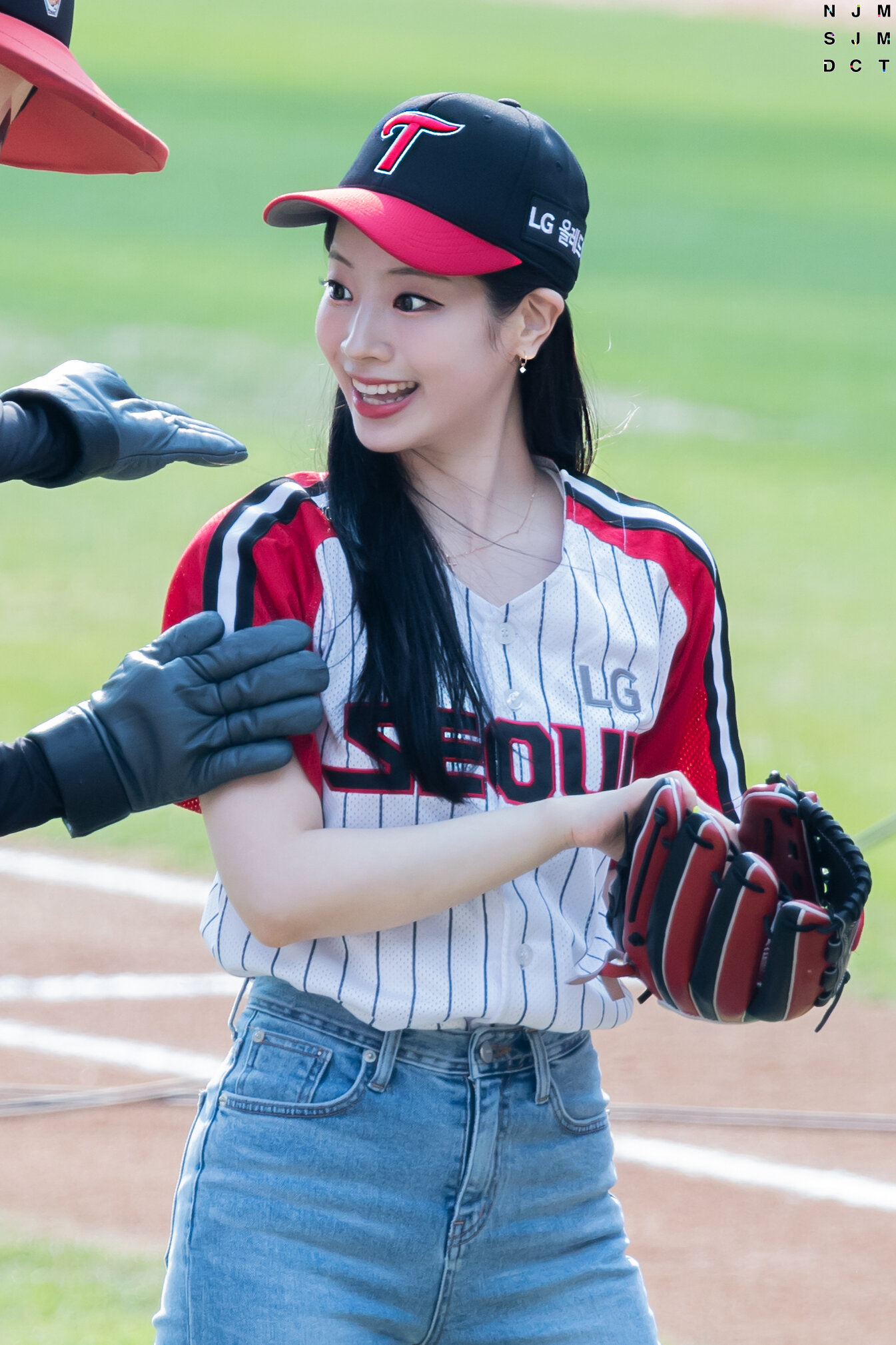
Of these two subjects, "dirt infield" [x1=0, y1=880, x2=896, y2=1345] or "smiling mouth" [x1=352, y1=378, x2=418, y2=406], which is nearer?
"smiling mouth" [x1=352, y1=378, x2=418, y2=406]

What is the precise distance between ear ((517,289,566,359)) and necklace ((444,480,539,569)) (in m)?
0.21

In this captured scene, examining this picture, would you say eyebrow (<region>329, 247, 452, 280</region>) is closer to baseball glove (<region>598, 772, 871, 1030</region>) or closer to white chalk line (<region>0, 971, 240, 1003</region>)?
baseball glove (<region>598, 772, 871, 1030</region>)

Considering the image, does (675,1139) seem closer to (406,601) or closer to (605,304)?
(406,601)

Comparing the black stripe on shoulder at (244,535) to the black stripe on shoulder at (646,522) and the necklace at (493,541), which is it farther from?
the black stripe on shoulder at (646,522)

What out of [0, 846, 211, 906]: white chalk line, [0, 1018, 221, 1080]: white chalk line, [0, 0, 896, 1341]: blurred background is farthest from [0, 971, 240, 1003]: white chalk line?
[0, 0, 896, 1341]: blurred background

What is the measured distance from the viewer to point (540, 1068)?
2.11 metres

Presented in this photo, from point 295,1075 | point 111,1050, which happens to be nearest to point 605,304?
point 111,1050

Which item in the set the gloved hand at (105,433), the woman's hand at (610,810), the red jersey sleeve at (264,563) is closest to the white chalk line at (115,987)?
the gloved hand at (105,433)

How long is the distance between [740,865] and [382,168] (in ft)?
3.31

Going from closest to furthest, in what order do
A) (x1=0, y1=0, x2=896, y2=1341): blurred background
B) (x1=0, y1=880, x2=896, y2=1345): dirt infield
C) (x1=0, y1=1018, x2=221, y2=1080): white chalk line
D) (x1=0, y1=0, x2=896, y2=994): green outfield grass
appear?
1. (x1=0, y1=880, x2=896, y2=1345): dirt infield
2. (x1=0, y1=1018, x2=221, y2=1080): white chalk line
3. (x1=0, y1=0, x2=896, y2=1341): blurred background
4. (x1=0, y1=0, x2=896, y2=994): green outfield grass

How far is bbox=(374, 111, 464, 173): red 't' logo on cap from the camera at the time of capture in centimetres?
221

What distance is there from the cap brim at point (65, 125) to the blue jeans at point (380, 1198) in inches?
48.1

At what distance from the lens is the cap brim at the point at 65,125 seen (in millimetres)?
2219

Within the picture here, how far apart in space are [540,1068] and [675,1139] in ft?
7.78
